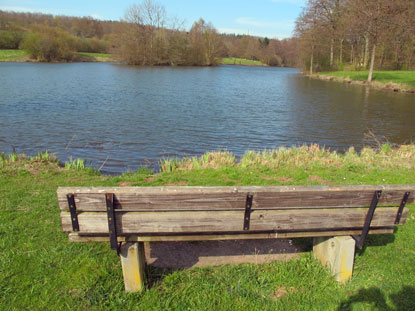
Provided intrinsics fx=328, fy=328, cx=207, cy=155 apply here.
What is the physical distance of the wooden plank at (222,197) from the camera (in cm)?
291

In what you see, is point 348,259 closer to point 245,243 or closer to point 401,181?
point 245,243

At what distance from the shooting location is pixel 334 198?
3.14 metres

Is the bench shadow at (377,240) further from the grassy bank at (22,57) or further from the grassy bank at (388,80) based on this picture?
the grassy bank at (22,57)

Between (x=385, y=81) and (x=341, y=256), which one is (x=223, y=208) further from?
(x=385, y=81)

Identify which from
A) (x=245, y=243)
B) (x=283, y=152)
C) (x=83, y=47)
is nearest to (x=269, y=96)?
(x=283, y=152)

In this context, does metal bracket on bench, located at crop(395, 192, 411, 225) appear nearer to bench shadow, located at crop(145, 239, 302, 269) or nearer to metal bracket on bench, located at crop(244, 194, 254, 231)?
bench shadow, located at crop(145, 239, 302, 269)

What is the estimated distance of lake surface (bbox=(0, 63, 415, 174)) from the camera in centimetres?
1320

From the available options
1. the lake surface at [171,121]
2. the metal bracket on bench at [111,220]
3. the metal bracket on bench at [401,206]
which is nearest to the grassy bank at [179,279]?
the metal bracket on bench at [111,220]

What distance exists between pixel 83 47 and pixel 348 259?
94.4m

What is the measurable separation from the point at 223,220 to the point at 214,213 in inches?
4.3

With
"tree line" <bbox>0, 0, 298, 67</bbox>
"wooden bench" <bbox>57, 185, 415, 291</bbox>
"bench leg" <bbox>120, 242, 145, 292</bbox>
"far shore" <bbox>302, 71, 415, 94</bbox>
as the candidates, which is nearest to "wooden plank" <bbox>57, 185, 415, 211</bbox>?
"wooden bench" <bbox>57, 185, 415, 291</bbox>

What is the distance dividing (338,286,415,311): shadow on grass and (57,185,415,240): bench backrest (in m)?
0.70

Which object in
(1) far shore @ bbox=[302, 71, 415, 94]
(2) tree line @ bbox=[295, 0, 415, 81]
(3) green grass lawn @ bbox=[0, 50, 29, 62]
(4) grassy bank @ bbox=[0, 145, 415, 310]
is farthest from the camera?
(3) green grass lawn @ bbox=[0, 50, 29, 62]

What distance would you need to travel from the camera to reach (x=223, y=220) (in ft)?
10.2
